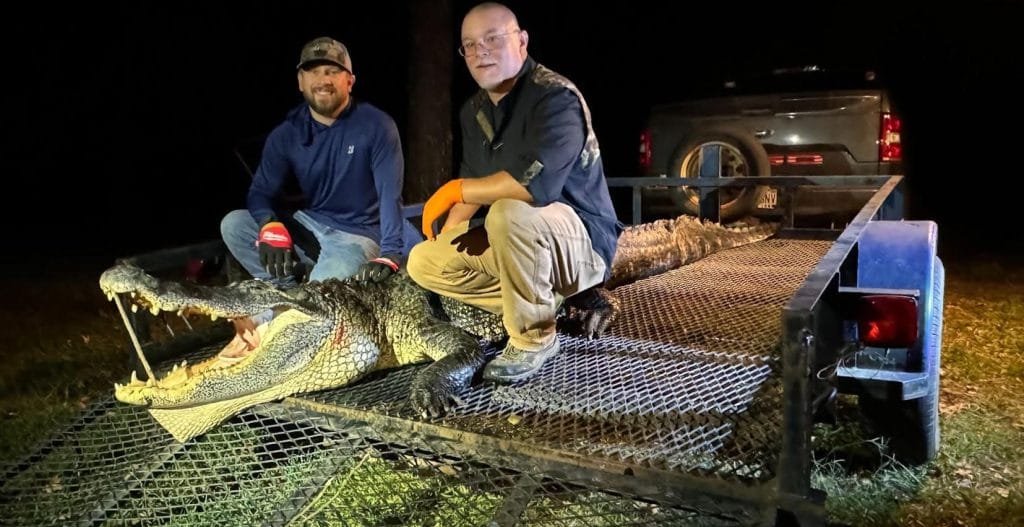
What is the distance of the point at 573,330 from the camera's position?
3.49 metres

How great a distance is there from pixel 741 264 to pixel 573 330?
168 cm

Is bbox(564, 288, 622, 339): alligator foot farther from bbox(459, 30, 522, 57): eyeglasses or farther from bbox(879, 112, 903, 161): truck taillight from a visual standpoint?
bbox(879, 112, 903, 161): truck taillight

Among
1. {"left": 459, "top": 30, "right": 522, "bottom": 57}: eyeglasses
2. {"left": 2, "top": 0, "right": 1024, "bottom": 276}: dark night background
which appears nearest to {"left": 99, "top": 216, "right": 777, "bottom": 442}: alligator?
{"left": 459, "top": 30, "right": 522, "bottom": 57}: eyeglasses

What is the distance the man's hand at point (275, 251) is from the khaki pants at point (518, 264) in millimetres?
778

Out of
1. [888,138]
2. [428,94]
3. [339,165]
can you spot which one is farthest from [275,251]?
[888,138]

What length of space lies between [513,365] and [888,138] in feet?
17.0

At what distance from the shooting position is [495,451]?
2.34 meters

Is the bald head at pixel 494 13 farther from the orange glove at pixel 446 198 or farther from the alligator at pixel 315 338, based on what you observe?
the alligator at pixel 315 338

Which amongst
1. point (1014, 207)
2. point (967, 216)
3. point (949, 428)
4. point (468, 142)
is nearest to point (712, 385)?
point (468, 142)

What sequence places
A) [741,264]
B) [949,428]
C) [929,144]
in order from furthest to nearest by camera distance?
[929,144], [741,264], [949,428]

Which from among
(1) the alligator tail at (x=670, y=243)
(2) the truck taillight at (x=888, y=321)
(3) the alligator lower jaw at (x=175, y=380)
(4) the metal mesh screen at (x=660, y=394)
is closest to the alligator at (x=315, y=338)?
(3) the alligator lower jaw at (x=175, y=380)

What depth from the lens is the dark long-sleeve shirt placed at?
9.25 ft

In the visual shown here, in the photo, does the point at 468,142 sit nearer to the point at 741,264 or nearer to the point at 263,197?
the point at 263,197

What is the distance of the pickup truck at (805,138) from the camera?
6.54 meters
